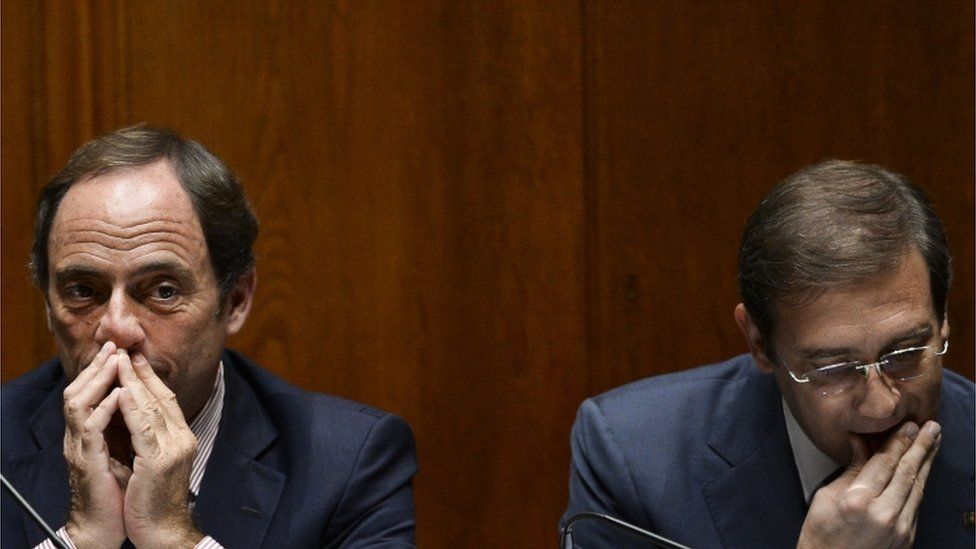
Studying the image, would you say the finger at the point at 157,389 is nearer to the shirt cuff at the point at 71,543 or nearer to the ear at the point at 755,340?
the shirt cuff at the point at 71,543

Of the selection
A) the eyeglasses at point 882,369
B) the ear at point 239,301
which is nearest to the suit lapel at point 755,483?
the eyeglasses at point 882,369

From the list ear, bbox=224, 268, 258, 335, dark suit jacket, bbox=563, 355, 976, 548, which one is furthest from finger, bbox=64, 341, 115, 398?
dark suit jacket, bbox=563, 355, 976, 548

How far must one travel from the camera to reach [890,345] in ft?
6.19

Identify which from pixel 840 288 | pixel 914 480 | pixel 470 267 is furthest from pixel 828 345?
pixel 470 267

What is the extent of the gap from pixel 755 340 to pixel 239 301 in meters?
0.76

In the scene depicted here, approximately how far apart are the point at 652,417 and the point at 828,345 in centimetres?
37

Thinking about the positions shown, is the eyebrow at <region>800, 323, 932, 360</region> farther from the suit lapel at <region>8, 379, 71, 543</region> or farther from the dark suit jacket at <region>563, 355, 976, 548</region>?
the suit lapel at <region>8, 379, 71, 543</region>

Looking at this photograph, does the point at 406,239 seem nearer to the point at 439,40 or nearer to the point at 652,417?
the point at 439,40

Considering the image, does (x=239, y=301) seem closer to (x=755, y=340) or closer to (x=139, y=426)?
(x=139, y=426)

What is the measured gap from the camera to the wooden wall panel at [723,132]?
2709mm

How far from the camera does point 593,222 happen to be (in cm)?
270

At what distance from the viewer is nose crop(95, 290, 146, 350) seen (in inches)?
79.3

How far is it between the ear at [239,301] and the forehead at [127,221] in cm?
9

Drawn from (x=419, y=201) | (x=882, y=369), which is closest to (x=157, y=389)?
(x=419, y=201)
